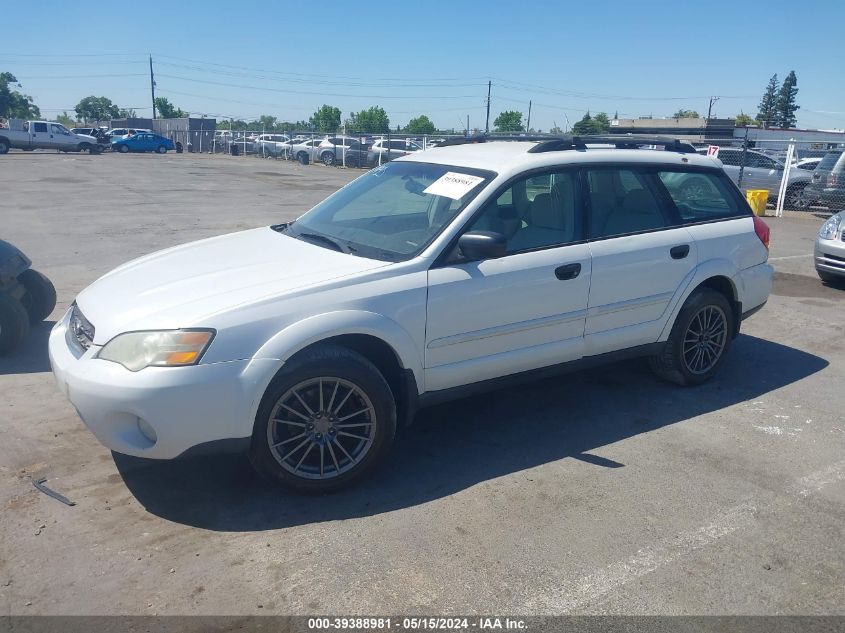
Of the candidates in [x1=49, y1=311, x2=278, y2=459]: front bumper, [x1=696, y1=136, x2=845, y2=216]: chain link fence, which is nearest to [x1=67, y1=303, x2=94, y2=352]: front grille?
[x1=49, y1=311, x2=278, y2=459]: front bumper

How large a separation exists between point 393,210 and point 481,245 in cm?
98

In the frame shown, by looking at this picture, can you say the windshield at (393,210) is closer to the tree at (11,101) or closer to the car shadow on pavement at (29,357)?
the car shadow on pavement at (29,357)

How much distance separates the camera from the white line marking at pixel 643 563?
3.09 m

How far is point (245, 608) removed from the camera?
3.00 metres

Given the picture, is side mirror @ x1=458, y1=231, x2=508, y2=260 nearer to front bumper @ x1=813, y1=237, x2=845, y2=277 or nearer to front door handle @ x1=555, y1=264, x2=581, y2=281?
front door handle @ x1=555, y1=264, x2=581, y2=281

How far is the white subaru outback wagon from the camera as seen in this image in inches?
140

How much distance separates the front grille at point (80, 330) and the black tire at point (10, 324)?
190 centimetres

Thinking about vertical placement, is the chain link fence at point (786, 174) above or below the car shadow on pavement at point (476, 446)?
above

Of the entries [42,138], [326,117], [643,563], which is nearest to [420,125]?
[326,117]

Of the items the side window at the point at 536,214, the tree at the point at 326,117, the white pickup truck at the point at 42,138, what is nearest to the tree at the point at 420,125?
the tree at the point at 326,117

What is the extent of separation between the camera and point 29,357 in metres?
5.98

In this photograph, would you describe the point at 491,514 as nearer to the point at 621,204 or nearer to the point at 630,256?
the point at 630,256

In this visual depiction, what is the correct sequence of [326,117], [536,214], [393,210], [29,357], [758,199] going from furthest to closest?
[326,117] → [758,199] → [29,357] → [393,210] → [536,214]

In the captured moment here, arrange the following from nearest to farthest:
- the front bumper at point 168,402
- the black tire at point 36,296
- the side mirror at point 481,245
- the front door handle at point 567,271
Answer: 1. the front bumper at point 168,402
2. the side mirror at point 481,245
3. the front door handle at point 567,271
4. the black tire at point 36,296
